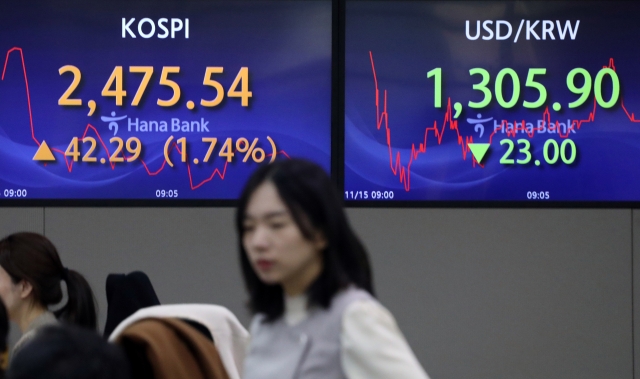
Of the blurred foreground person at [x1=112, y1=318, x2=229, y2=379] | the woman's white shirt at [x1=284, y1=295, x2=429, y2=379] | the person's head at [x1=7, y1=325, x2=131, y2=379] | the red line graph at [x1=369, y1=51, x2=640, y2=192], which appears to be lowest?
the blurred foreground person at [x1=112, y1=318, x2=229, y2=379]

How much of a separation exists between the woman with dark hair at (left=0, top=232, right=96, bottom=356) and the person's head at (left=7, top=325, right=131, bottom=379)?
5.61 feet

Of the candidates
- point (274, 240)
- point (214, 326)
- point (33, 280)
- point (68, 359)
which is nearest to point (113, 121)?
point (33, 280)

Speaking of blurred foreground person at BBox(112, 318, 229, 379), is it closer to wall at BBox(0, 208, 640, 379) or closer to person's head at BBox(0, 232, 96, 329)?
person's head at BBox(0, 232, 96, 329)

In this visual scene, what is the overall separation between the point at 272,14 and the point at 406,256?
1269 millimetres

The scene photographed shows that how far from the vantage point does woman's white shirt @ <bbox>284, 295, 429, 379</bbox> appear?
4.47 ft

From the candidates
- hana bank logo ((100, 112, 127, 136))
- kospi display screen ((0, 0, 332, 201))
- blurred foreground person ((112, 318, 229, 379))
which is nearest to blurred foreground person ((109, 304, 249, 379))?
blurred foreground person ((112, 318, 229, 379))

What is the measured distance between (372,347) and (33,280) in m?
1.73

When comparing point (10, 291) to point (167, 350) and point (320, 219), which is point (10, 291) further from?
point (320, 219)

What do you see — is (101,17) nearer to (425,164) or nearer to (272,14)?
(272,14)

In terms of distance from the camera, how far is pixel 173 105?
13.8 ft

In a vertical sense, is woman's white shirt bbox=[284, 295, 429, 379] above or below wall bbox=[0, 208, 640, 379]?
above

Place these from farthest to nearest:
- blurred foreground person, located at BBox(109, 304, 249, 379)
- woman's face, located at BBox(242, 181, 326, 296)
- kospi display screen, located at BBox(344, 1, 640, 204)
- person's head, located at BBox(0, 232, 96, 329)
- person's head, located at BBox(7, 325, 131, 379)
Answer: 1. kospi display screen, located at BBox(344, 1, 640, 204)
2. person's head, located at BBox(0, 232, 96, 329)
3. blurred foreground person, located at BBox(109, 304, 249, 379)
4. woman's face, located at BBox(242, 181, 326, 296)
5. person's head, located at BBox(7, 325, 131, 379)

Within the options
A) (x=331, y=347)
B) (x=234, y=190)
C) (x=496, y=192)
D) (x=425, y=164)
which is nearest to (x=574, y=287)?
(x=496, y=192)

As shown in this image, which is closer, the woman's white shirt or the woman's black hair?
the woman's white shirt
